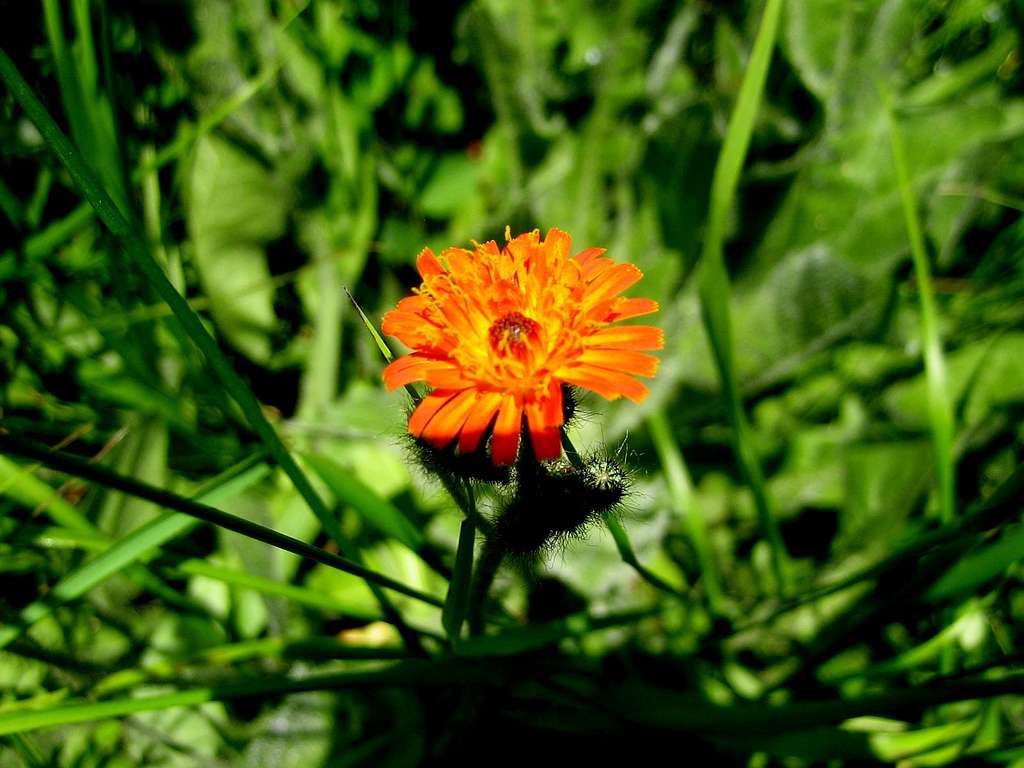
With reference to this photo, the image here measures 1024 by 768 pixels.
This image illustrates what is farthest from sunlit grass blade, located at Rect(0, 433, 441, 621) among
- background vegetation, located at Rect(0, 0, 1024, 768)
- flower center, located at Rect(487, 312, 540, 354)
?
flower center, located at Rect(487, 312, 540, 354)

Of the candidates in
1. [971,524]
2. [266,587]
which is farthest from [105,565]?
[971,524]

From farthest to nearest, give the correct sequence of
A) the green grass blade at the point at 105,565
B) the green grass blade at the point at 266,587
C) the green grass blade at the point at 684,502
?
1. the green grass blade at the point at 684,502
2. the green grass blade at the point at 266,587
3. the green grass blade at the point at 105,565

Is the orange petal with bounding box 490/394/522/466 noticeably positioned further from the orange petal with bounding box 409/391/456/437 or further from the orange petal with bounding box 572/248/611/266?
the orange petal with bounding box 572/248/611/266

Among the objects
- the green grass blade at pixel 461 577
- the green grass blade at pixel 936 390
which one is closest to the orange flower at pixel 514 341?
the green grass blade at pixel 461 577

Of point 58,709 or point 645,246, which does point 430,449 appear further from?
point 645,246

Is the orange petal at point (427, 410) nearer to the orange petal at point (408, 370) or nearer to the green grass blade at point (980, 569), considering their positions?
the orange petal at point (408, 370)
